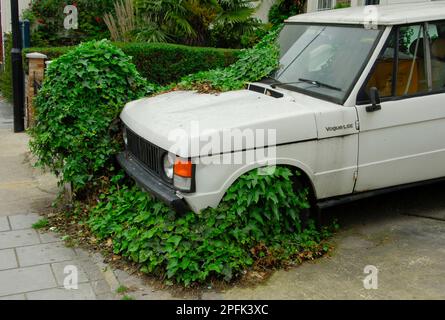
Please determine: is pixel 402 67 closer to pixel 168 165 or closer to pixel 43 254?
pixel 168 165

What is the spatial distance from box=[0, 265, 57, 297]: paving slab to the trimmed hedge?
6239 mm

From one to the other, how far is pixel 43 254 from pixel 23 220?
90cm

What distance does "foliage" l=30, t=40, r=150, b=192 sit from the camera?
5449 mm

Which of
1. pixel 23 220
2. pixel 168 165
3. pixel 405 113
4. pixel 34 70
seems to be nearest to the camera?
pixel 168 165

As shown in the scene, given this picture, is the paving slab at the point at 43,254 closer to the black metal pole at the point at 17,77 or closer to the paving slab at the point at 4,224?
the paving slab at the point at 4,224

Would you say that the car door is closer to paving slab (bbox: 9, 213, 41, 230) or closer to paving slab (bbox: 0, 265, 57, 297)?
paving slab (bbox: 0, 265, 57, 297)

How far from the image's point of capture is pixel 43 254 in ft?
15.8

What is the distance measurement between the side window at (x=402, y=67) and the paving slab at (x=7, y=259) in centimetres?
320

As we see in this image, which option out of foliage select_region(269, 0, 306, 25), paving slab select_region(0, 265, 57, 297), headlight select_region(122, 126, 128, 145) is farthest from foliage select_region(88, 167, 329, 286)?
foliage select_region(269, 0, 306, 25)

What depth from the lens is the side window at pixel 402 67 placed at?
488cm

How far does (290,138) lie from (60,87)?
7.94 feet

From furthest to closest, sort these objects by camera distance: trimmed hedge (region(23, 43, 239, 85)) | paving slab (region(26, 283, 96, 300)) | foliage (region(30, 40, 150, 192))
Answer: trimmed hedge (region(23, 43, 239, 85)) < foliage (region(30, 40, 150, 192)) < paving slab (region(26, 283, 96, 300))

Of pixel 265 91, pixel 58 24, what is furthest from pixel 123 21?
pixel 265 91

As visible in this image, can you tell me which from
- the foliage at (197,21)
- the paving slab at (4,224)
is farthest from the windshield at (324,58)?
the foliage at (197,21)
